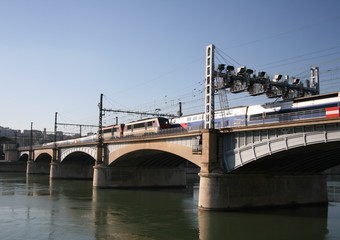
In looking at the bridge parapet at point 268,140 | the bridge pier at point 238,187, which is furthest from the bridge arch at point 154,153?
the bridge parapet at point 268,140

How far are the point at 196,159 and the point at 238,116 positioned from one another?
5879 millimetres

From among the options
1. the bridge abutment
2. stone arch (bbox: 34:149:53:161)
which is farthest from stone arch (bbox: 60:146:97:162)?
the bridge abutment

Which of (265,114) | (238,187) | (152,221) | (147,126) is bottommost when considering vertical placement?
(152,221)

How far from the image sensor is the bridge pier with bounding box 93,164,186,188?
5991 cm

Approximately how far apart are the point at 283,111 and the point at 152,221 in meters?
→ 14.2

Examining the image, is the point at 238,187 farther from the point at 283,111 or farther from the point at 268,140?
the point at 283,111

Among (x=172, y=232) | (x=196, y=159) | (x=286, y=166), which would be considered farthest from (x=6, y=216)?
(x=286, y=166)

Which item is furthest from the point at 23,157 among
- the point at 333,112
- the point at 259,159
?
the point at 333,112

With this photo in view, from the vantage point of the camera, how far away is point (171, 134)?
1727 inches

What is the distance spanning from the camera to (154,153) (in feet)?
173

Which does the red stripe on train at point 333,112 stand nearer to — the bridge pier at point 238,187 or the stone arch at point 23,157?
the bridge pier at point 238,187

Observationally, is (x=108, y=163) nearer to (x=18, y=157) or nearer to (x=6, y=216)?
(x=6, y=216)

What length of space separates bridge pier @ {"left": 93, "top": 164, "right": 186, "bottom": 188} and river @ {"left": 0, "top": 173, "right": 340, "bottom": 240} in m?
16.1

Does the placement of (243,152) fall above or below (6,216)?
above
